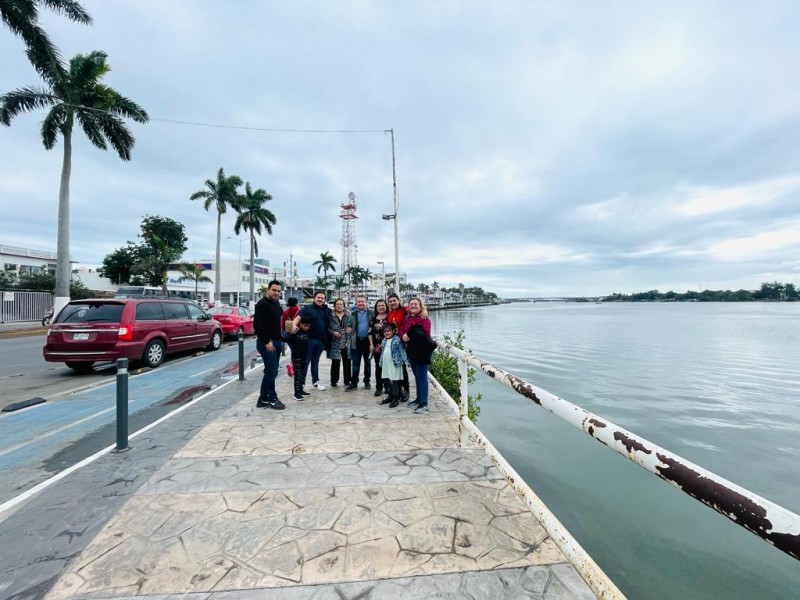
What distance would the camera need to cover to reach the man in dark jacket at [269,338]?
5055 millimetres

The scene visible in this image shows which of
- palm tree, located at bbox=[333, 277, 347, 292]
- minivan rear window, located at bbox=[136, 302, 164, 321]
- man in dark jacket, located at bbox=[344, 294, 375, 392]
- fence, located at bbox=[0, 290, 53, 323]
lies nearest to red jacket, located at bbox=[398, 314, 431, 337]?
man in dark jacket, located at bbox=[344, 294, 375, 392]

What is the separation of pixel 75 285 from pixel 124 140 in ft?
80.2

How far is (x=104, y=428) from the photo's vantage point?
4.56 m

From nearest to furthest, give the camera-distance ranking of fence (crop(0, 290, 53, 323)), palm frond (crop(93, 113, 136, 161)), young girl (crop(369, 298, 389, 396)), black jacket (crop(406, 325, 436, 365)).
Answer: black jacket (crop(406, 325, 436, 365)) → young girl (crop(369, 298, 389, 396)) → palm frond (crop(93, 113, 136, 161)) → fence (crop(0, 290, 53, 323))

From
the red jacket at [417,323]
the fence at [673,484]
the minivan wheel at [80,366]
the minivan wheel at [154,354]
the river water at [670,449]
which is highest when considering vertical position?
the red jacket at [417,323]

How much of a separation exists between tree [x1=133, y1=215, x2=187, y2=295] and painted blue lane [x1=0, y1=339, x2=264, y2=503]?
32.7m

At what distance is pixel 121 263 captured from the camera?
45438 millimetres

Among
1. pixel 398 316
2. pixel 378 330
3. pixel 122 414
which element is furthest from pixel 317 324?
pixel 122 414

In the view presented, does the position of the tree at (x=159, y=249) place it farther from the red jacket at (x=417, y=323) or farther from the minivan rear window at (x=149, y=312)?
the red jacket at (x=417, y=323)

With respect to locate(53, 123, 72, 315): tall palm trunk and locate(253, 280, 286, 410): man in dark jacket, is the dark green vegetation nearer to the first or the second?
locate(53, 123, 72, 315): tall palm trunk

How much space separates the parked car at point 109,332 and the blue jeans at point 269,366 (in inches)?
169

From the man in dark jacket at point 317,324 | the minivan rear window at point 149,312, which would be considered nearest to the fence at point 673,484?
the man in dark jacket at point 317,324

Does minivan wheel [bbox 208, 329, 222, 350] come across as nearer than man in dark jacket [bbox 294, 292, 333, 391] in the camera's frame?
No

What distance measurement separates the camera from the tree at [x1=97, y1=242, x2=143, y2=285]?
45.3 meters
